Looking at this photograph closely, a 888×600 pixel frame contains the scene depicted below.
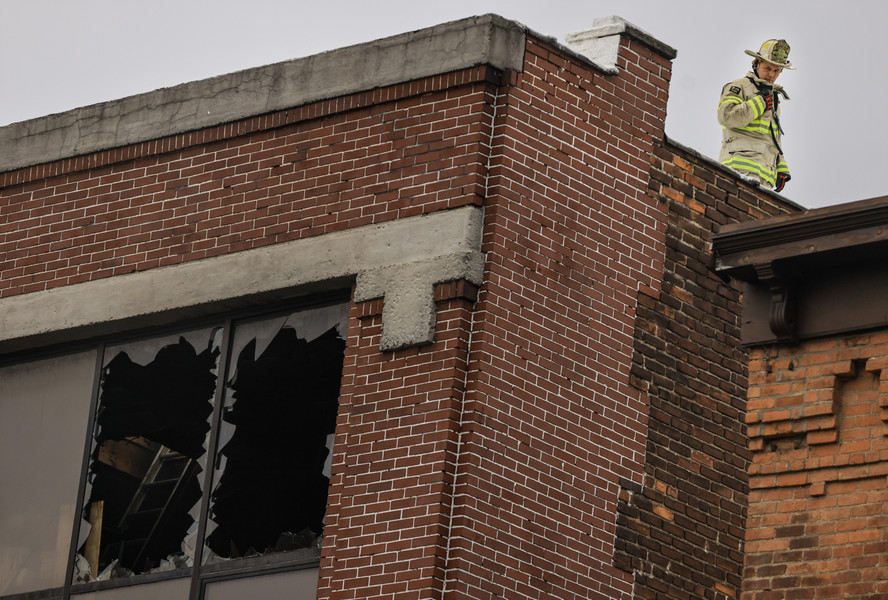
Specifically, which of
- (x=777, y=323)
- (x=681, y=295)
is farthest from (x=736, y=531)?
(x=777, y=323)

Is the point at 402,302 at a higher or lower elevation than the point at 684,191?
lower

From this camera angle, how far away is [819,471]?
37.0ft

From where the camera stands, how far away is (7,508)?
16.3m

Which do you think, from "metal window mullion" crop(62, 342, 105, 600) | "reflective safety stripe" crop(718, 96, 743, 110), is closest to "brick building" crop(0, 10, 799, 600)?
"metal window mullion" crop(62, 342, 105, 600)

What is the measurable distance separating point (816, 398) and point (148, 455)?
6398 mm

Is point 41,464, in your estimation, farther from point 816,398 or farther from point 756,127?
point 756,127

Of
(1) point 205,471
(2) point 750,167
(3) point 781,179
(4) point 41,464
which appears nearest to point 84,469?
(4) point 41,464

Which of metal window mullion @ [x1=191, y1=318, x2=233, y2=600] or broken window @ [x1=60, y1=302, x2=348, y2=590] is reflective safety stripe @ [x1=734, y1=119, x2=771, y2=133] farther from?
metal window mullion @ [x1=191, y1=318, x2=233, y2=600]

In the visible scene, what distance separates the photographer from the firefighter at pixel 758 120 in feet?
63.2

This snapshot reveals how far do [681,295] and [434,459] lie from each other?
3194 mm

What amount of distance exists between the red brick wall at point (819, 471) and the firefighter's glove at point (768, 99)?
8.45m

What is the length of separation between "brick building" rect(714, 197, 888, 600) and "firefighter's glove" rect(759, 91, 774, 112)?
27.2ft

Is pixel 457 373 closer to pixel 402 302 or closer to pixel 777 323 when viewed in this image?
pixel 402 302

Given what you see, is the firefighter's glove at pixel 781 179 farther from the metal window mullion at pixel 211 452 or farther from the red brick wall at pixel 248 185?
the metal window mullion at pixel 211 452
